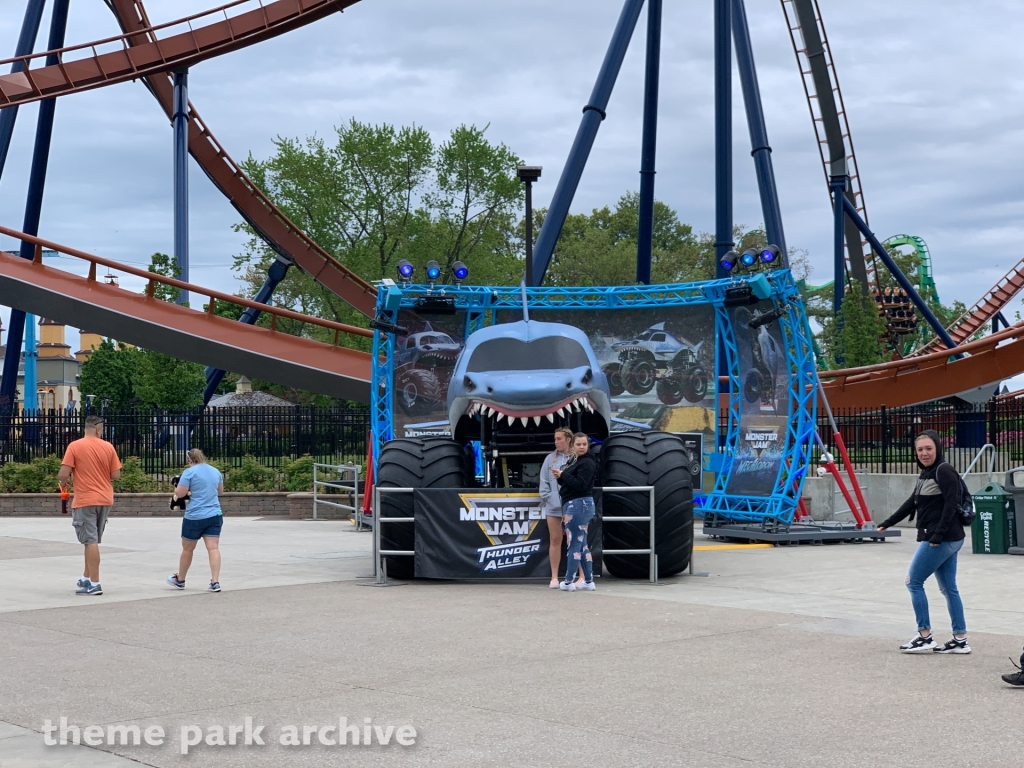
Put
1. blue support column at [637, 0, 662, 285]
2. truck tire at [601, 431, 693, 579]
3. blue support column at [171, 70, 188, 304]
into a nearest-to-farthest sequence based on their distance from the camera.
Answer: truck tire at [601, 431, 693, 579] → blue support column at [637, 0, 662, 285] → blue support column at [171, 70, 188, 304]

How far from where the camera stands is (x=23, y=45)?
32625 millimetres

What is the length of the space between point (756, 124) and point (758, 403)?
463 inches

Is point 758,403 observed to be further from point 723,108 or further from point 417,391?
point 723,108

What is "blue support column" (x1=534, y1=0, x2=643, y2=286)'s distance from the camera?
26.6m

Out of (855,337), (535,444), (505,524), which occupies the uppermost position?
(855,337)

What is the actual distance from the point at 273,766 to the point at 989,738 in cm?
377

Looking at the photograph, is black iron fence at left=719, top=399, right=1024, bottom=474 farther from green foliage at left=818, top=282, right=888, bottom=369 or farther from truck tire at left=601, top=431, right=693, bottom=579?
green foliage at left=818, top=282, right=888, bottom=369

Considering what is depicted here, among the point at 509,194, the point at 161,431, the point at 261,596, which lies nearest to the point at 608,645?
the point at 261,596

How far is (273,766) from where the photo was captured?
6121 mm

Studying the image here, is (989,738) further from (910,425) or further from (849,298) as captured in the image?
(849,298)

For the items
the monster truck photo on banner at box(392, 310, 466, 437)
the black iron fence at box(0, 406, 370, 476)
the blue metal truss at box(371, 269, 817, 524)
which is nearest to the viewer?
the blue metal truss at box(371, 269, 817, 524)

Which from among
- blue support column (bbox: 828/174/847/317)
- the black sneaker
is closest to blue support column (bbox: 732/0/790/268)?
blue support column (bbox: 828/174/847/317)

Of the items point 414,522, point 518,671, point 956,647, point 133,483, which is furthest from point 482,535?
point 133,483

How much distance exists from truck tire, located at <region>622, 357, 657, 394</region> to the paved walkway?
6.50 meters
